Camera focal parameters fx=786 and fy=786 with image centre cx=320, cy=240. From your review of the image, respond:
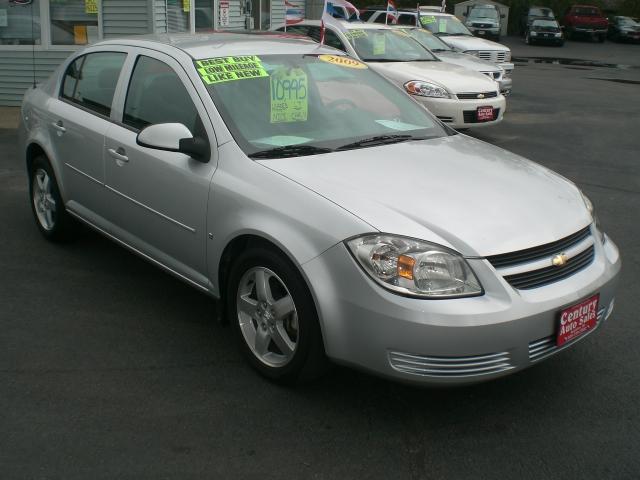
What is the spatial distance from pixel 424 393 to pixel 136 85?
2541 millimetres

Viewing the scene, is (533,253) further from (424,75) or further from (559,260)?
(424,75)

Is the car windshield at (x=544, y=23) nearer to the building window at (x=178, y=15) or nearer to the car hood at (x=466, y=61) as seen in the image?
the car hood at (x=466, y=61)

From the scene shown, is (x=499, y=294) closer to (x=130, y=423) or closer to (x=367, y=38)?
(x=130, y=423)

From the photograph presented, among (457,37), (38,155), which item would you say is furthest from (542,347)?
(457,37)

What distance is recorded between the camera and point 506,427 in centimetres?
348

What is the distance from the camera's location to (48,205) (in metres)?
5.81

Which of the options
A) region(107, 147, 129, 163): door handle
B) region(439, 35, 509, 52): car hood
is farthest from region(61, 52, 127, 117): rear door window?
region(439, 35, 509, 52): car hood

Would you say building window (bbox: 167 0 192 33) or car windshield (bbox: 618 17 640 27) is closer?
building window (bbox: 167 0 192 33)

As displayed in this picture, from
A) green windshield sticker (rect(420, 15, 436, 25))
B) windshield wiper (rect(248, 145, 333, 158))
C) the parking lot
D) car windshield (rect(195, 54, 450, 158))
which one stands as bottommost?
the parking lot

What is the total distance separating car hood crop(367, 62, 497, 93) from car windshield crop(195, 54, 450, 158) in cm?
550

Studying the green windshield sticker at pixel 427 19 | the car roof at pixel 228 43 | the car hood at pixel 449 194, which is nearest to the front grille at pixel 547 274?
the car hood at pixel 449 194

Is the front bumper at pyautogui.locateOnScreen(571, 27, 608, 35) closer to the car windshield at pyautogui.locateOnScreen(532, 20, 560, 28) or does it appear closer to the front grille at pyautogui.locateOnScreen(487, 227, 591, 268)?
the car windshield at pyautogui.locateOnScreen(532, 20, 560, 28)

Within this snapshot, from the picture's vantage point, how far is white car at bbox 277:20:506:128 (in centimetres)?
1016

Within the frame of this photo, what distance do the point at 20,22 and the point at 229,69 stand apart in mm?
8978
